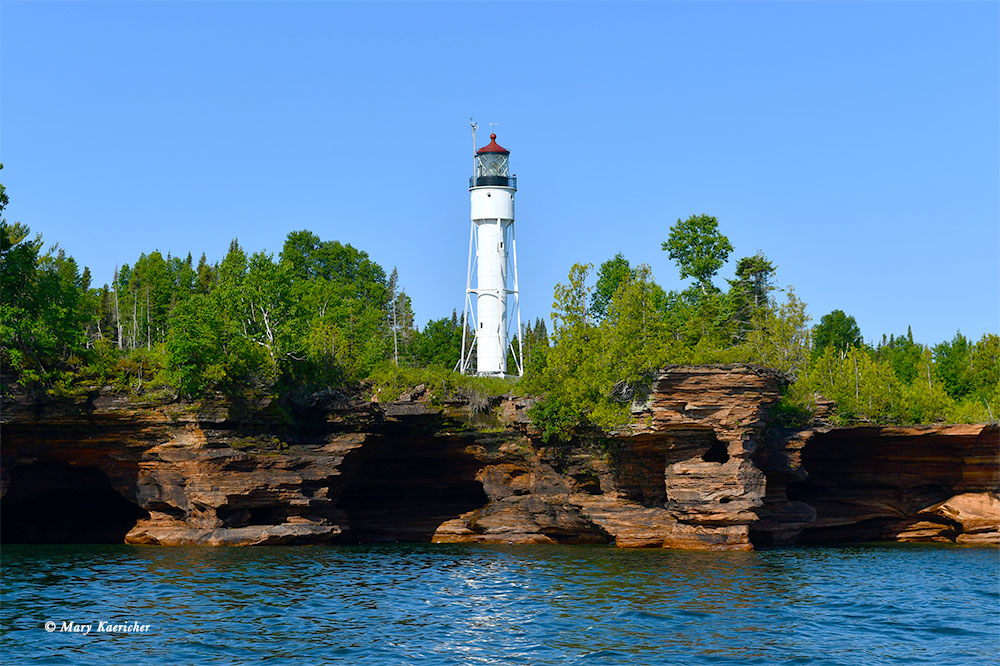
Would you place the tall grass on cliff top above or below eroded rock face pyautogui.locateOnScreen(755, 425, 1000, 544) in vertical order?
above

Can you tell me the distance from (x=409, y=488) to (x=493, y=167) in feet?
75.3

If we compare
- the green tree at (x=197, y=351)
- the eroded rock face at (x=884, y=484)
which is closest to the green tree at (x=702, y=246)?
the eroded rock face at (x=884, y=484)

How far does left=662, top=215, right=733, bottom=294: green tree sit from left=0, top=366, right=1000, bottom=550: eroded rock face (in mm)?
19004

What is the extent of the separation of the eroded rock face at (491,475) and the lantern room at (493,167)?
64.1 feet

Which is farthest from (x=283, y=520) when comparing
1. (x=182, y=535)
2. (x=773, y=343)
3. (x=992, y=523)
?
(x=992, y=523)

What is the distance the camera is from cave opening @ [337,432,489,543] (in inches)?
2088

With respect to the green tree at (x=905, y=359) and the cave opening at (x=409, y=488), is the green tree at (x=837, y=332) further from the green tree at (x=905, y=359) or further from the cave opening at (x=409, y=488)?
the cave opening at (x=409, y=488)

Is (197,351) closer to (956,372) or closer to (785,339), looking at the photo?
(785,339)

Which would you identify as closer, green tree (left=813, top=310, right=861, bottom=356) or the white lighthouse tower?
the white lighthouse tower

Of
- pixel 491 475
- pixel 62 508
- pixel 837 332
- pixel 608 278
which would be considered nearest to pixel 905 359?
pixel 837 332

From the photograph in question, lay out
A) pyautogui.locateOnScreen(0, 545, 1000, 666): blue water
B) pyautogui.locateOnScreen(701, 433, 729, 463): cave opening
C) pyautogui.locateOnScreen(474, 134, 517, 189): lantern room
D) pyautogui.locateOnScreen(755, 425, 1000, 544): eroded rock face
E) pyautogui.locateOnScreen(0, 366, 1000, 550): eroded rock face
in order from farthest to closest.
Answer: pyautogui.locateOnScreen(474, 134, 517, 189): lantern room, pyautogui.locateOnScreen(755, 425, 1000, 544): eroded rock face, pyautogui.locateOnScreen(701, 433, 729, 463): cave opening, pyautogui.locateOnScreen(0, 366, 1000, 550): eroded rock face, pyautogui.locateOnScreen(0, 545, 1000, 666): blue water

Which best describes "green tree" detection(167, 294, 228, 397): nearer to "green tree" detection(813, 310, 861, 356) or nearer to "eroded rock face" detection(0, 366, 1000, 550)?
"eroded rock face" detection(0, 366, 1000, 550)

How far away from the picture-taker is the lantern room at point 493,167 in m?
66.3

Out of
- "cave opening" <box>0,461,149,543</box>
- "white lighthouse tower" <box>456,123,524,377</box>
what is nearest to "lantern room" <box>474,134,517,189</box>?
"white lighthouse tower" <box>456,123,524,377</box>
